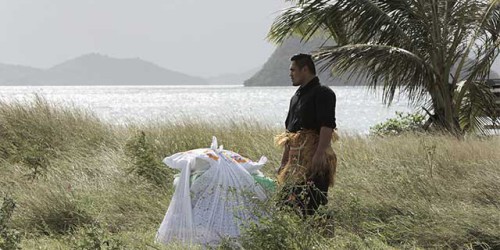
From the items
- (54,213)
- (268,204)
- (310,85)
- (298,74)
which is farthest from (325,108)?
(54,213)

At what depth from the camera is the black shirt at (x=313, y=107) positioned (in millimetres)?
5258

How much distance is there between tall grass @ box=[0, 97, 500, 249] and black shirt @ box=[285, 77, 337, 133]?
2.29 ft

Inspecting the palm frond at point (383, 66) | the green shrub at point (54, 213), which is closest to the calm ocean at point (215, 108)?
the palm frond at point (383, 66)

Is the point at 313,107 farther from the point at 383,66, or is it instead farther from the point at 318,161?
the point at 383,66

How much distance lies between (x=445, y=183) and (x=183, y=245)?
10.7 ft

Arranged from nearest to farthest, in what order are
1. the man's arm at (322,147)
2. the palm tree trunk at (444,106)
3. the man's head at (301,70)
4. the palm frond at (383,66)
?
the man's arm at (322,147), the man's head at (301,70), the palm frond at (383,66), the palm tree trunk at (444,106)

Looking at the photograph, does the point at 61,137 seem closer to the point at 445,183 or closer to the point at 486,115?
the point at 445,183

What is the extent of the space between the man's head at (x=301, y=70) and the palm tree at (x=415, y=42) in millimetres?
5903

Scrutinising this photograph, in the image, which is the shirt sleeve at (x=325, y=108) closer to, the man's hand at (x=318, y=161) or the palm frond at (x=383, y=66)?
the man's hand at (x=318, y=161)

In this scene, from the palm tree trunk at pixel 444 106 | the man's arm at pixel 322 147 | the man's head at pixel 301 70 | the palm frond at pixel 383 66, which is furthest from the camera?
the palm tree trunk at pixel 444 106

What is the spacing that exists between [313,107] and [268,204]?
0.91m

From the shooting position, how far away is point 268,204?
489 centimetres

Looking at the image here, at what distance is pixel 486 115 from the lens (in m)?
13.9

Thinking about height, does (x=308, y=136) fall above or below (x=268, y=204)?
above
